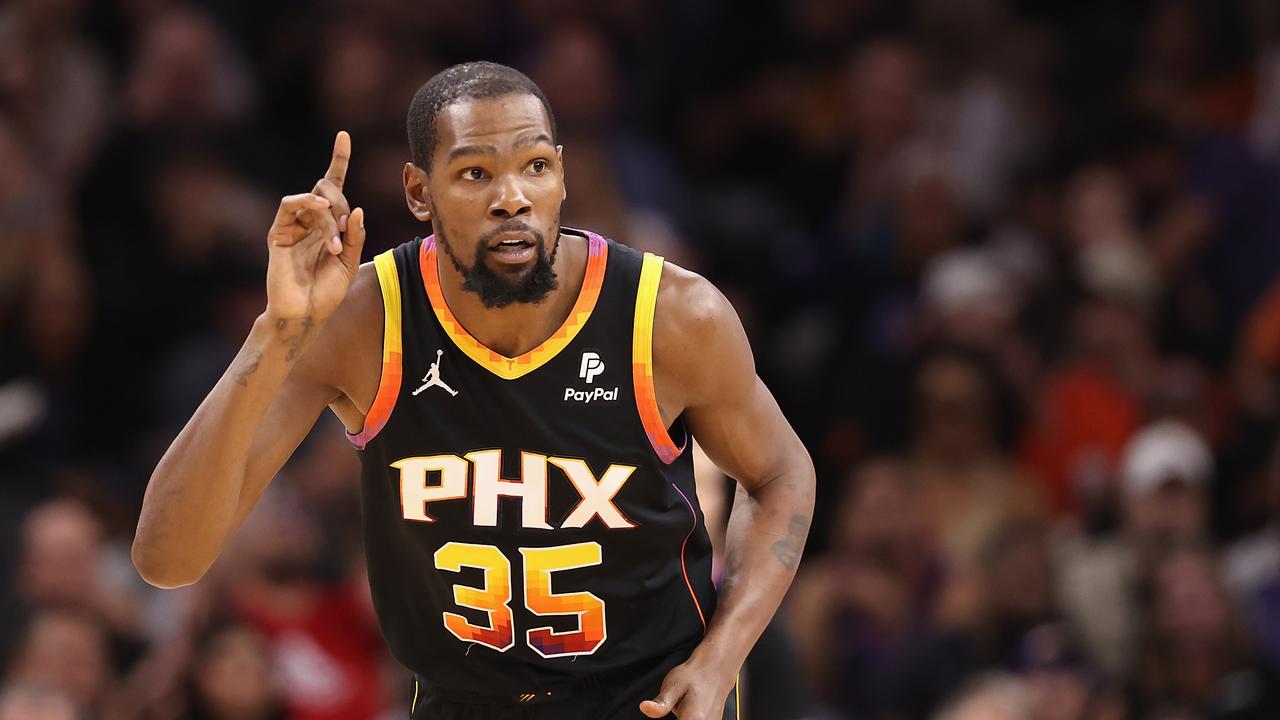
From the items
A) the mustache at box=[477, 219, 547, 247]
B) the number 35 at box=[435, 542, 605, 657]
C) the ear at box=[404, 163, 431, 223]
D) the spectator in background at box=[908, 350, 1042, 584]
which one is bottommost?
the number 35 at box=[435, 542, 605, 657]

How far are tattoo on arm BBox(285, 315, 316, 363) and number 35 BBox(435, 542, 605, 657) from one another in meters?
0.52

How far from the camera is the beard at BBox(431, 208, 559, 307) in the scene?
397 centimetres

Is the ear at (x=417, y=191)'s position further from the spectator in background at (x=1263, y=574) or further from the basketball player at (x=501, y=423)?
the spectator in background at (x=1263, y=574)

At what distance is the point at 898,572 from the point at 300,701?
2.58 m

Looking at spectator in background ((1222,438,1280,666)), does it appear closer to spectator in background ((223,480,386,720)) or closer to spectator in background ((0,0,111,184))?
spectator in background ((223,480,386,720))

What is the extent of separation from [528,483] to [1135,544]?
4.61m

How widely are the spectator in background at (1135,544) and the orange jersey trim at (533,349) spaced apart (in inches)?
174

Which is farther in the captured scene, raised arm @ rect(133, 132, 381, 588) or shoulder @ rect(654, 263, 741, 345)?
shoulder @ rect(654, 263, 741, 345)

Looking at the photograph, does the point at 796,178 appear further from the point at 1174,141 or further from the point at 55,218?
the point at 55,218

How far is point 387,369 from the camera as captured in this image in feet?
13.3

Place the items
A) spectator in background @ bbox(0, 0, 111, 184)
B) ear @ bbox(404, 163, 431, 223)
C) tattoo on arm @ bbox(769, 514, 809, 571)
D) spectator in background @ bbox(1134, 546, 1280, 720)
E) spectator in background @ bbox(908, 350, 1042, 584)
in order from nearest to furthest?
ear @ bbox(404, 163, 431, 223), tattoo on arm @ bbox(769, 514, 809, 571), spectator in background @ bbox(1134, 546, 1280, 720), spectator in background @ bbox(908, 350, 1042, 584), spectator in background @ bbox(0, 0, 111, 184)

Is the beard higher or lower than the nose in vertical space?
lower

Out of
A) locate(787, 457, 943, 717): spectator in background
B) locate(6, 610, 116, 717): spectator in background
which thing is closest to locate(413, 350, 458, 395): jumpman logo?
locate(6, 610, 116, 717): spectator in background

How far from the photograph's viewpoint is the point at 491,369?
4.05 meters
